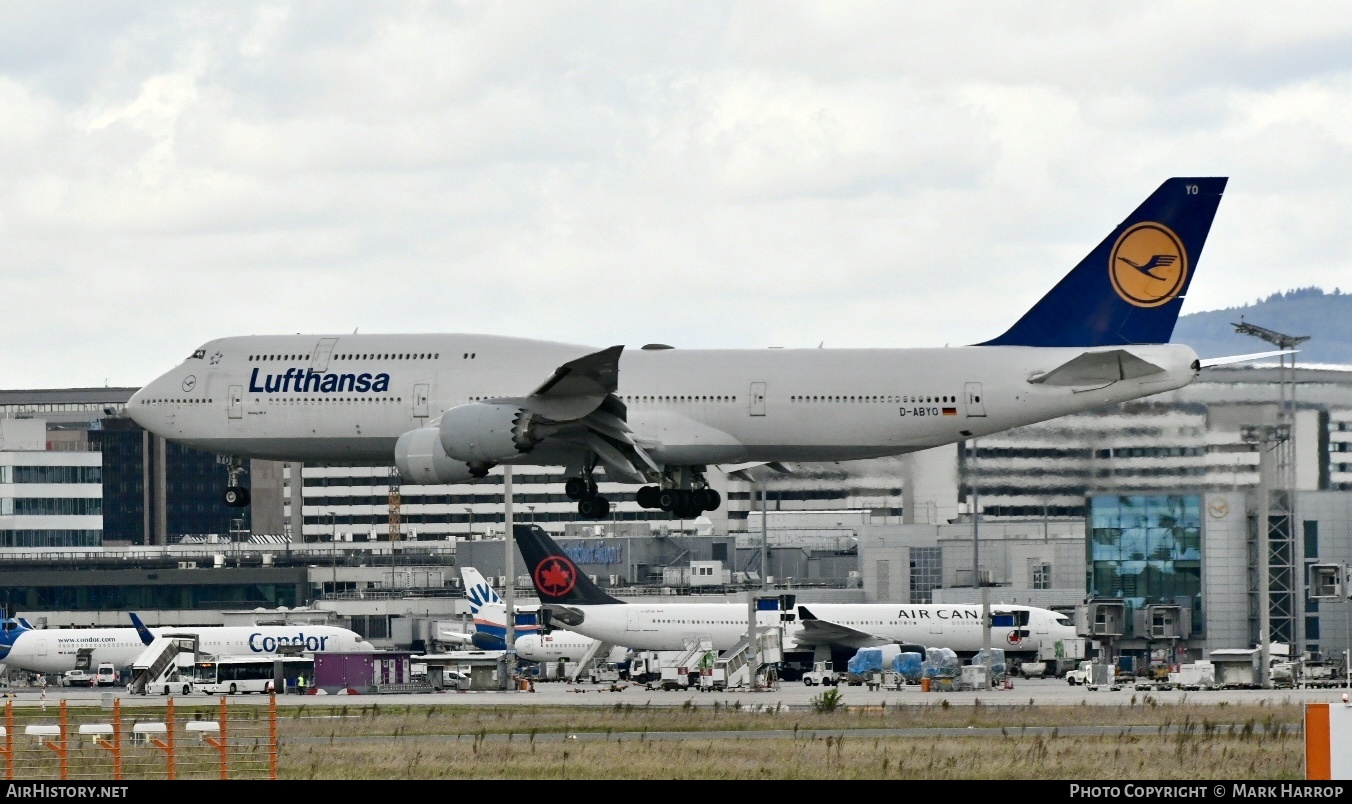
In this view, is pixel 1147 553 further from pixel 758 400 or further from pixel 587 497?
pixel 758 400

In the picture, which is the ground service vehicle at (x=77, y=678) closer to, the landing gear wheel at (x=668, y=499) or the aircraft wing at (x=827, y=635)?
the aircraft wing at (x=827, y=635)

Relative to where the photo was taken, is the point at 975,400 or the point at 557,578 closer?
the point at 975,400

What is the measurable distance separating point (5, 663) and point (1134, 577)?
173ft

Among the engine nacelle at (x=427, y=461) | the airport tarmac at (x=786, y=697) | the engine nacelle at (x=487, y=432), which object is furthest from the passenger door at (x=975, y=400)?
the engine nacelle at (x=427, y=461)

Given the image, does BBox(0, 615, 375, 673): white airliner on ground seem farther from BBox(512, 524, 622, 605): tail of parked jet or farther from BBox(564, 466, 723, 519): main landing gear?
BBox(564, 466, 723, 519): main landing gear

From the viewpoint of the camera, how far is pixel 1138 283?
53.2 m

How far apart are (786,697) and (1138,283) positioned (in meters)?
20.3

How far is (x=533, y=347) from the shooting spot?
5628cm

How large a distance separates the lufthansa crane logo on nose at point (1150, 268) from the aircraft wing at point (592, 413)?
42.9 ft

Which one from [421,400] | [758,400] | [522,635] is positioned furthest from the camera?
[522,635]

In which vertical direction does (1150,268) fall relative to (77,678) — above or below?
above

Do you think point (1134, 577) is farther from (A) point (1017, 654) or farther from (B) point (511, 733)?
(B) point (511, 733)

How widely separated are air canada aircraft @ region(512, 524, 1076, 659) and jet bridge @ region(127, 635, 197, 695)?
15615mm

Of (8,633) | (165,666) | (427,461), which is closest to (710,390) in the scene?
(427,461)
